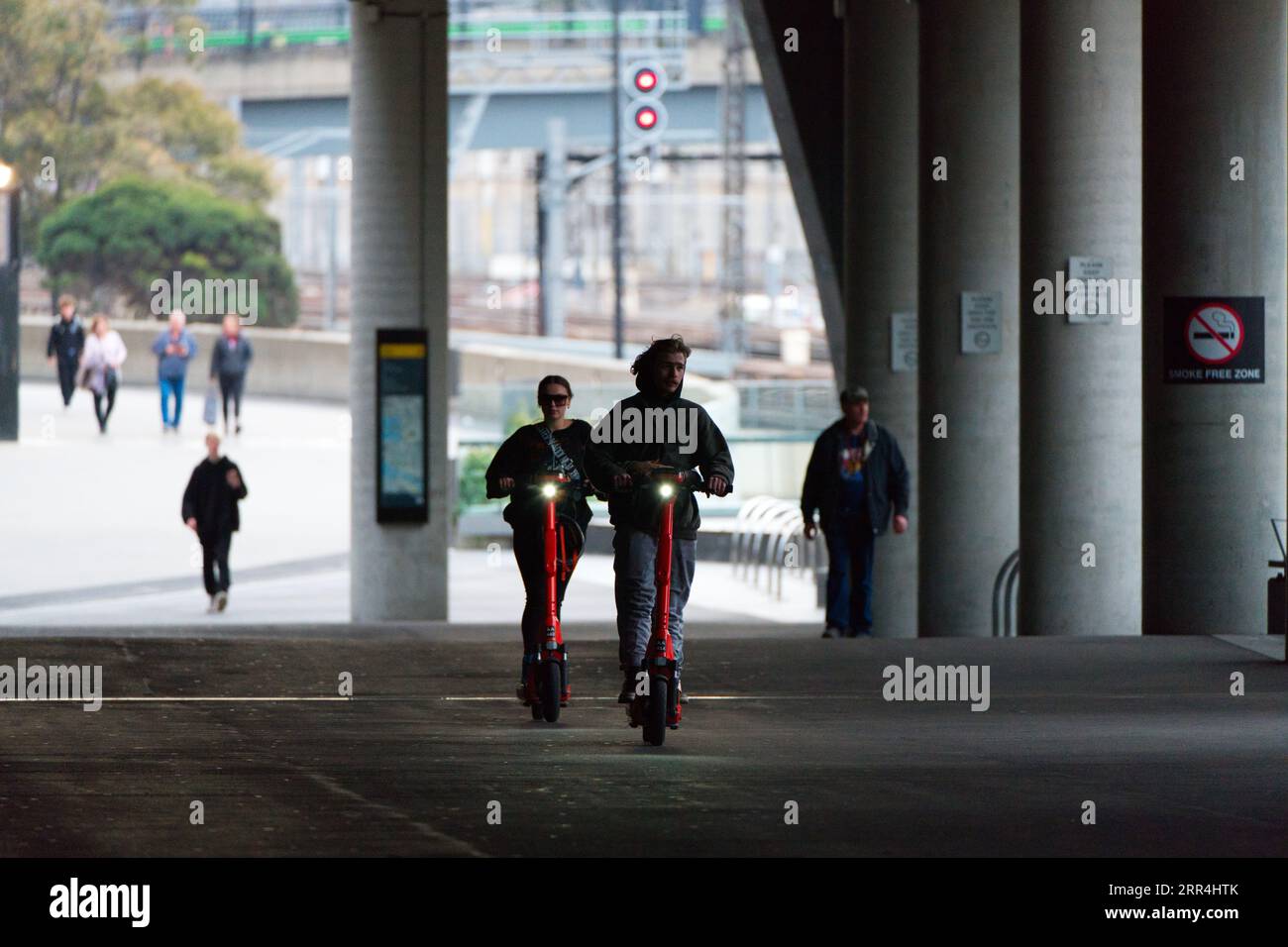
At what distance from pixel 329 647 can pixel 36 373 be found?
38.2 metres

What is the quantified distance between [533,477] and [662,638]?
1.16 m

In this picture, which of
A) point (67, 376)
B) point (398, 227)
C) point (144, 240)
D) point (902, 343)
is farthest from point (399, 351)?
Answer: point (144, 240)

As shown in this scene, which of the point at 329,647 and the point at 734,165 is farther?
the point at 734,165

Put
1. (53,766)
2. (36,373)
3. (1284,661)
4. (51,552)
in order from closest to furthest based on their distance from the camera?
(53,766) → (1284,661) → (51,552) → (36,373)

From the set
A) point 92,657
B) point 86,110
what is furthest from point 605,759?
point 86,110

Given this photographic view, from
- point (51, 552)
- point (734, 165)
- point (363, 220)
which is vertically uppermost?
point (734, 165)

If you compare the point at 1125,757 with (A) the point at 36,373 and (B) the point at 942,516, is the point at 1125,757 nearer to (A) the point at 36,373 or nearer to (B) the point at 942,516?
(B) the point at 942,516

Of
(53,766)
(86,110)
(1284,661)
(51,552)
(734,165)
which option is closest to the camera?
(53,766)

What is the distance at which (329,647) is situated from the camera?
1366 cm

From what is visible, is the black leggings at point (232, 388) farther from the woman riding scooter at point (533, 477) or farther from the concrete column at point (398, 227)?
the woman riding scooter at point (533, 477)

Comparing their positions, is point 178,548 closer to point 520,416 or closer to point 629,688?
point 520,416

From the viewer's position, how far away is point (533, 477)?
10.1 m

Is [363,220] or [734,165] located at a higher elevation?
[734,165]

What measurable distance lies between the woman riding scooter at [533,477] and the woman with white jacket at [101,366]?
91.4ft
